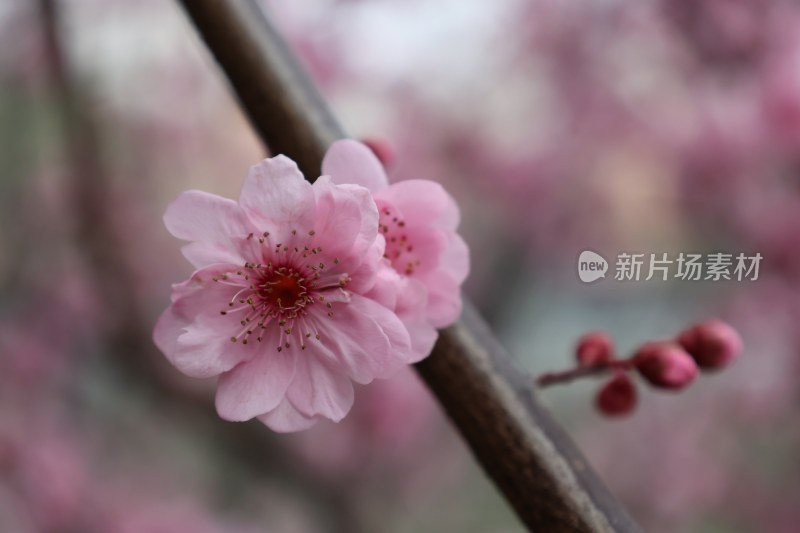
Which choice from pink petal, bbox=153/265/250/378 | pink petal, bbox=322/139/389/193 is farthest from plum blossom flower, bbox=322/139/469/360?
pink petal, bbox=153/265/250/378

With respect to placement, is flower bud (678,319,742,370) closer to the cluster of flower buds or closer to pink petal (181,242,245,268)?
the cluster of flower buds

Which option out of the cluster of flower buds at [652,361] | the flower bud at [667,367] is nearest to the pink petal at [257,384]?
the cluster of flower buds at [652,361]

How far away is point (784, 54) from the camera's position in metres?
2.20

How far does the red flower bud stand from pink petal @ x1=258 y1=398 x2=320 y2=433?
0.71ft

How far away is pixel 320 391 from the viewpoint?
486 mm

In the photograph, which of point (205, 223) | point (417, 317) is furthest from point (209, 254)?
point (417, 317)

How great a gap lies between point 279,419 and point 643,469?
2.66 meters

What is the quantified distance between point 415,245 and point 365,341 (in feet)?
0.35

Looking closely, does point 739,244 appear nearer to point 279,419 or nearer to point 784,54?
point 784,54

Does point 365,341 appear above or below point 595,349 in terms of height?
above

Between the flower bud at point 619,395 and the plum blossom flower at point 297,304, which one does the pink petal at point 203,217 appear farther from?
the flower bud at point 619,395

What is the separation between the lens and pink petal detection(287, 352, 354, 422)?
48 centimetres

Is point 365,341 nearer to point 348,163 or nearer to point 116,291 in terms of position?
point 348,163

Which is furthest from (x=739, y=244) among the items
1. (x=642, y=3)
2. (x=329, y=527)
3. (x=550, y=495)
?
(x=550, y=495)
